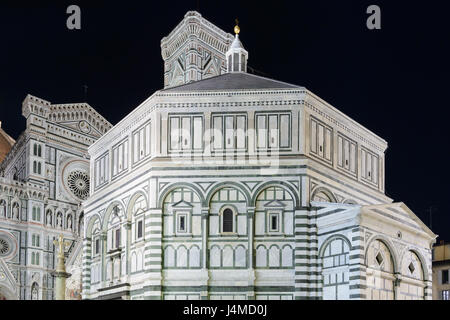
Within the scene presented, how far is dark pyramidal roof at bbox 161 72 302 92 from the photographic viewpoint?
85.1ft

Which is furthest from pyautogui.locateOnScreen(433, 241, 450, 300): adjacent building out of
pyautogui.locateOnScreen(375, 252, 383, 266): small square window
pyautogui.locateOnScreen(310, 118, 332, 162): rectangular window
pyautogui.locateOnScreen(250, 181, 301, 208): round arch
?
pyautogui.locateOnScreen(250, 181, 301, 208): round arch

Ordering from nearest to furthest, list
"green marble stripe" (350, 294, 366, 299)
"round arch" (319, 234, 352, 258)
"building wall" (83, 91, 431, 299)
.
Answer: "green marble stripe" (350, 294, 366, 299), "round arch" (319, 234, 352, 258), "building wall" (83, 91, 431, 299)

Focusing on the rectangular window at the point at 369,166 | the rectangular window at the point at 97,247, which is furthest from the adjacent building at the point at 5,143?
the rectangular window at the point at 369,166

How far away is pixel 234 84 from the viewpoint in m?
26.6

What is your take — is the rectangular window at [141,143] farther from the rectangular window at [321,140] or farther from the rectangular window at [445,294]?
the rectangular window at [445,294]

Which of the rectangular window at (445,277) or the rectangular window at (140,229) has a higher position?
the rectangular window at (140,229)

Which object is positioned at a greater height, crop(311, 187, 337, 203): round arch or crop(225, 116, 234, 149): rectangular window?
crop(225, 116, 234, 149): rectangular window

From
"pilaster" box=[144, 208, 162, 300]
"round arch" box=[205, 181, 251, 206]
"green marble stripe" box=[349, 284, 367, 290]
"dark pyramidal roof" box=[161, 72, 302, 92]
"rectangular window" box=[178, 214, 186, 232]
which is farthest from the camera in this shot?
"dark pyramidal roof" box=[161, 72, 302, 92]

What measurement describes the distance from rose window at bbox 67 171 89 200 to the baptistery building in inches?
963

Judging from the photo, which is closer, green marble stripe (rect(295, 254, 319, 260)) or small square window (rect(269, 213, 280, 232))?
green marble stripe (rect(295, 254, 319, 260))

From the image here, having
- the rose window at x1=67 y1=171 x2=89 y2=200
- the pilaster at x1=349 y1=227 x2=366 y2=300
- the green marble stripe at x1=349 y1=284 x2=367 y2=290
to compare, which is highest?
the rose window at x1=67 y1=171 x2=89 y2=200

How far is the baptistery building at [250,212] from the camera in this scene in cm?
2391

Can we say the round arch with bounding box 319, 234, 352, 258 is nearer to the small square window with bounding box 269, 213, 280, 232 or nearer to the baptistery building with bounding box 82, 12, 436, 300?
the baptistery building with bounding box 82, 12, 436, 300

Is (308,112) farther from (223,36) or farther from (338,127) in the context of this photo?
(223,36)
